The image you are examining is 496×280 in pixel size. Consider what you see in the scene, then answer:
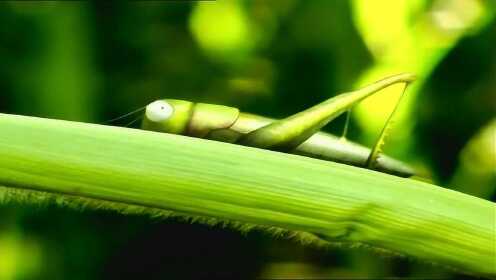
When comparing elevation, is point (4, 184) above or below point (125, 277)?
above

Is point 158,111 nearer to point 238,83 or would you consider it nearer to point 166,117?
point 166,117

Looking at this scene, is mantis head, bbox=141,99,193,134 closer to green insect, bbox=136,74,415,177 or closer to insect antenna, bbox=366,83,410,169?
green insect, bbox=136,74,415,177

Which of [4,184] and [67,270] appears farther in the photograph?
[67,270]

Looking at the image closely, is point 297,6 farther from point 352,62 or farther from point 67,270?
point 67,270

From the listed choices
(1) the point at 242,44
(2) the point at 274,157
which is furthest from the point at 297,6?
(2) the point at 274,157

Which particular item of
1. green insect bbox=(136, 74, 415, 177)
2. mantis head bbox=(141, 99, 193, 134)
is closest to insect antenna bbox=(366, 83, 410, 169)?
green insect bbox=(136, 74, 415, 177)

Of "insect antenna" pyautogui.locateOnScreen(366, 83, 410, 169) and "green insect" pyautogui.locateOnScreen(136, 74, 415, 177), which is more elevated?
"green insect" pyautogui.locateOnScreen(136, 74, 415, 177)

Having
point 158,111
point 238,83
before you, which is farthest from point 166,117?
point 238,83
